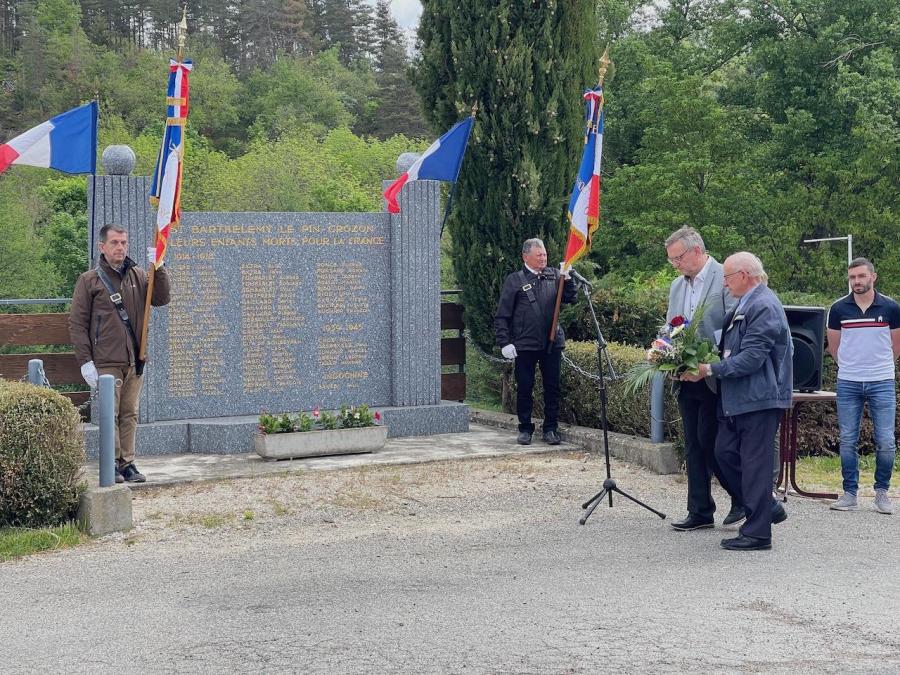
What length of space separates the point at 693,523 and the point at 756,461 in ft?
2.39

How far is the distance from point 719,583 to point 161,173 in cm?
549

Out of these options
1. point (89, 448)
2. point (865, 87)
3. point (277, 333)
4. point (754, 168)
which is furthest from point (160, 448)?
point (754, 168)

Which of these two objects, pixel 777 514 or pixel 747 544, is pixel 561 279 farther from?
pixel 747 544

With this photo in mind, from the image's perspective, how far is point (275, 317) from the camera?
34.8 feet

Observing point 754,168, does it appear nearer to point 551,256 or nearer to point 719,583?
point 551,256

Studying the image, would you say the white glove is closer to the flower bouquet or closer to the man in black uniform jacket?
the man in black uniform jacket

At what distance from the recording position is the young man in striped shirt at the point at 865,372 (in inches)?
315

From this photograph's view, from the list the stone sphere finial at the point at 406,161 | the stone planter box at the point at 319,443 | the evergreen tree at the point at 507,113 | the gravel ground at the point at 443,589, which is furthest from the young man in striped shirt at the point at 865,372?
the stone sphere finial at the point at 406,161

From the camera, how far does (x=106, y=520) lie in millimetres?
7090

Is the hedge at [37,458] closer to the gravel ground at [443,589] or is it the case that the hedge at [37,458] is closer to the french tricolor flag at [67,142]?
the gravel ground at [443,589]

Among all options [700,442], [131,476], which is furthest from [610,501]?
[131,476]

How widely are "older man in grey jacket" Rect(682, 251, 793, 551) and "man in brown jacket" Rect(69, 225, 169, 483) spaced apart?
4237 mm

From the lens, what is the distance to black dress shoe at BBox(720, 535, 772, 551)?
6.64 meters

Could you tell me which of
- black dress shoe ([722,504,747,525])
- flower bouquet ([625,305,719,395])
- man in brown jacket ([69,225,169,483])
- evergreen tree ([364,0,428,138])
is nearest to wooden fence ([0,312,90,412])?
man in brown jacket ([69,225,169,483])
